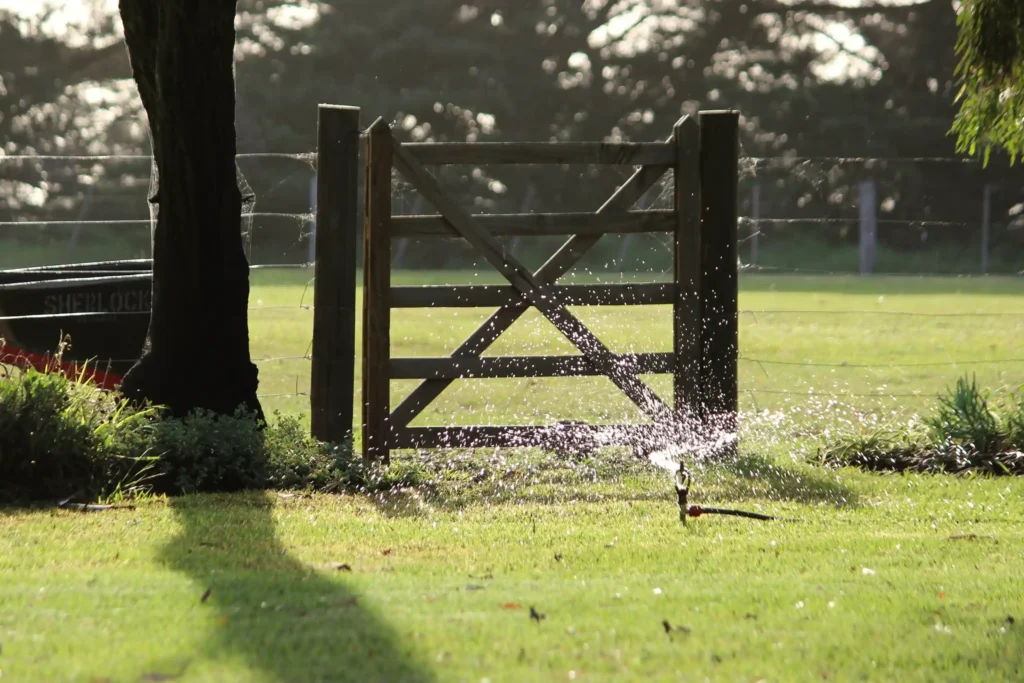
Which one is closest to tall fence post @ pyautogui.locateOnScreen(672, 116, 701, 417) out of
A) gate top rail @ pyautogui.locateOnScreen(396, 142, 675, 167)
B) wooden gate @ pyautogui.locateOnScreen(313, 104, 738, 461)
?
wooden gate @ pyautogui.locateOnScreen(313, 104, 738, 461)

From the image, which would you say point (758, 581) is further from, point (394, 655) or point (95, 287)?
point (95, 287)

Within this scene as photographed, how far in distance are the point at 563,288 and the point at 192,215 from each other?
7.14 feet

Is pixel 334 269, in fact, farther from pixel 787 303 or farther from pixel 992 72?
pixel 787 303

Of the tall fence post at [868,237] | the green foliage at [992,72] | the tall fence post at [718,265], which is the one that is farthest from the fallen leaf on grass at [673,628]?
the tall fence post at [868,237]

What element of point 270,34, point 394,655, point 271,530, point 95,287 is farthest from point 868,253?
point 394,655

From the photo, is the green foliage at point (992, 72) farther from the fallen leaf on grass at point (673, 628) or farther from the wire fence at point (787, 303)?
the fallen leaf on grass at point (673, 628)

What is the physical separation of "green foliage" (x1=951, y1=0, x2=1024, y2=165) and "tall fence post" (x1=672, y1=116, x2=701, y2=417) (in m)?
1.70

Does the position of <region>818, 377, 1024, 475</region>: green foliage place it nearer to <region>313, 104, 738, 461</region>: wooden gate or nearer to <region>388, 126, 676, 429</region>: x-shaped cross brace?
<region>313, 104, 738, 461</region>: wooden gate

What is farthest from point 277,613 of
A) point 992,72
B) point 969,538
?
point 992,72

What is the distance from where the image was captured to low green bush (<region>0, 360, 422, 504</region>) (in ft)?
22.5

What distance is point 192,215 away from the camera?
7.90m

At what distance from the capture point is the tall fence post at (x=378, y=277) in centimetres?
782

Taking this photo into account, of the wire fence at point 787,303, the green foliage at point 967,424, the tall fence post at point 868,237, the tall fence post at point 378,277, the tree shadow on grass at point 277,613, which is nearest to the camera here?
the tree shadow on grass at point 277,613

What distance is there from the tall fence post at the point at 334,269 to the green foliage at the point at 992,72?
370cm
